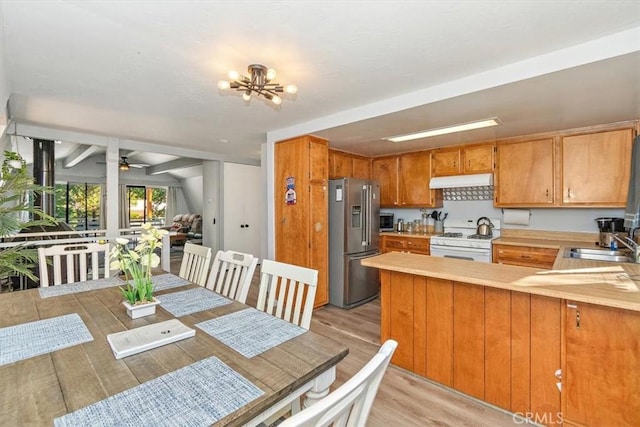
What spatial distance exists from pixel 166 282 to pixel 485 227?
3.96 metres

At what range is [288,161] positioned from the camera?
3.80m

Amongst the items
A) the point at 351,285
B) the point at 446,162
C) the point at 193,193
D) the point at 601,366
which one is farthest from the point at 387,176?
the point at 193,193

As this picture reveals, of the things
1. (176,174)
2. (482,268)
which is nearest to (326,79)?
(482,268)

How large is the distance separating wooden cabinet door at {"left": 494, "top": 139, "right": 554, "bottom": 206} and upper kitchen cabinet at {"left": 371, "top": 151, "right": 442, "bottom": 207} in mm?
905

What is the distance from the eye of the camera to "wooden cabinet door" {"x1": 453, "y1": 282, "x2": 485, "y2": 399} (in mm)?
1941

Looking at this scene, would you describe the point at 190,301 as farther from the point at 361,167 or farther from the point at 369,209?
Answer: the point at 361,167

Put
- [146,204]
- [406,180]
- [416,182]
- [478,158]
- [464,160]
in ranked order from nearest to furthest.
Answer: [478,158]
[464,160]
[416,182]
[406,180]
[146,204]

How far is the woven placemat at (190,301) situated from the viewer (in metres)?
1.52

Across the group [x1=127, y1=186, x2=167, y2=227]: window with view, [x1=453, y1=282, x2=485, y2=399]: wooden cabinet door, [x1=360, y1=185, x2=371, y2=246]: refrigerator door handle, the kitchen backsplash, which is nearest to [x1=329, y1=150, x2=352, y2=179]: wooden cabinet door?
[x1=360, y1=185, x2=371, y2=246]: refrigerator door handle

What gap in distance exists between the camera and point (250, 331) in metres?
1.26

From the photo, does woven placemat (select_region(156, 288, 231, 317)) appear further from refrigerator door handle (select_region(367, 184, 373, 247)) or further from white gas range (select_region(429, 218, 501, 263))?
white gas range (select_region(429, 218, 501, 263))

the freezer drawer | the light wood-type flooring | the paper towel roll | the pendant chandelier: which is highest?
the pendant chandelier

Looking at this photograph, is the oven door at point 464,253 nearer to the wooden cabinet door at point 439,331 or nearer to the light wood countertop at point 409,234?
the light wood countertop at point 409,234

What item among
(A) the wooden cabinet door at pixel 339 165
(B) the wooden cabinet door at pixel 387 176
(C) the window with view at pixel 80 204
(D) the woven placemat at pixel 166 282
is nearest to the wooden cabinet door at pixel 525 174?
(B) the wooden cabinet door at pixel 387 176
